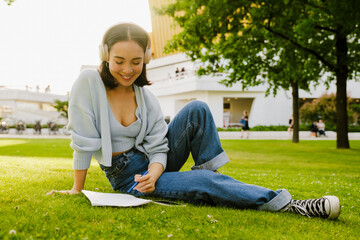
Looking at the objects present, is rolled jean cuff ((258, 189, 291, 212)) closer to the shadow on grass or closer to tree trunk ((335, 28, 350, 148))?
the shadow on grass

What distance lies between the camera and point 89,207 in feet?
8.09

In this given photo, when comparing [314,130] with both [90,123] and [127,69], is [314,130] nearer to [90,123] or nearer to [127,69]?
[127,69]

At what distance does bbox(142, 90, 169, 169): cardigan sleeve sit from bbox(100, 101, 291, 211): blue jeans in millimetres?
105

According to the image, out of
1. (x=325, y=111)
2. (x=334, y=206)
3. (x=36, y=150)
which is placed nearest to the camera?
(x=334, y=206)

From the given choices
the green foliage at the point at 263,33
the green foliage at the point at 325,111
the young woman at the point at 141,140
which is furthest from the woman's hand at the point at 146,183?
the green foliage at the point at 325,111

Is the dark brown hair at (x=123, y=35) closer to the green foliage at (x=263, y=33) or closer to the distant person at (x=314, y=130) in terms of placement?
the green foliage at (x=263, y=33)

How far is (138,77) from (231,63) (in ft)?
35.5

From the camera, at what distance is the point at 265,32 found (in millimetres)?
12492

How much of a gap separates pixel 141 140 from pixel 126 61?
2.54 feet

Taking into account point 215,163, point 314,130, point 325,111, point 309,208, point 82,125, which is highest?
point 325,111

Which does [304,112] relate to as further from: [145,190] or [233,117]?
[145,190]

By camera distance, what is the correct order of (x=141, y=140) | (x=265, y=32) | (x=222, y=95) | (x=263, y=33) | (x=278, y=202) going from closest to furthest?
(x=278, y=202)
(x=141, y=140)
(x=265, y=32)
(x=263, y=33)
(x=222, y=95)

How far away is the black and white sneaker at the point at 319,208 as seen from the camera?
2.42 metres

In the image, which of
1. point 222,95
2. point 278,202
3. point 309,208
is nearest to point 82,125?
point 278,202
